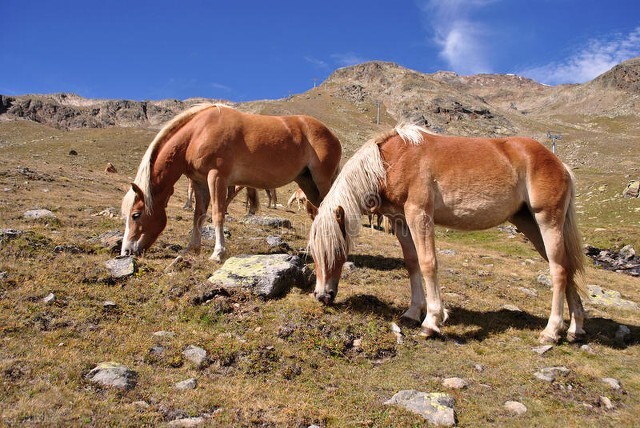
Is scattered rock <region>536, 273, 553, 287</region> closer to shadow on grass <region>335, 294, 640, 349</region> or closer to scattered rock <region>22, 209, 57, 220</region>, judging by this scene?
shadow on grass <region>335, 294, 640, 349</region>

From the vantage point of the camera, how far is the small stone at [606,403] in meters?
4.94

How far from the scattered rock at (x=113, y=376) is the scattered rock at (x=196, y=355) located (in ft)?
2.27

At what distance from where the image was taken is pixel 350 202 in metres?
6.85

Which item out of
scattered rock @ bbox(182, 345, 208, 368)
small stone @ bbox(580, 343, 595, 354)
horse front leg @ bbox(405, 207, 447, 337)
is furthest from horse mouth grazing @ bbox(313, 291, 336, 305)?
small stone @ bbox(580, 343, 595, 354)

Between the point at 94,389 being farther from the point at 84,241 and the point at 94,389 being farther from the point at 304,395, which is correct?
the point at 84,241

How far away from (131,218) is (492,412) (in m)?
6.76

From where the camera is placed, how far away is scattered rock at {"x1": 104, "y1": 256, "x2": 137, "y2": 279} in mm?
7121

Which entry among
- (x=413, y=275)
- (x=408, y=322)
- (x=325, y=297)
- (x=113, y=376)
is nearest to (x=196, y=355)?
(x=113, y=376)

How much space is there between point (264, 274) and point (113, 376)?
121 inches

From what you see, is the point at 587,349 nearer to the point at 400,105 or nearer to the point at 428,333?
the point at 428,333

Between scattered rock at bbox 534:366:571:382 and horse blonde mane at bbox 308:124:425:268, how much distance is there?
3.13 metres

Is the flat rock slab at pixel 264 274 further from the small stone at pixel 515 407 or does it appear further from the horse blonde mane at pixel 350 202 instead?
the small stone at pixel 515 407

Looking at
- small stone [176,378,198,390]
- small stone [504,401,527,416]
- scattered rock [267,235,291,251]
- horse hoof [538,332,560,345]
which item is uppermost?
scattered rock [267,235,291,251]

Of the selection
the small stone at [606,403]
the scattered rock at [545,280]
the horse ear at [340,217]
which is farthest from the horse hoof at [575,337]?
the scattered rock at [545,280]
